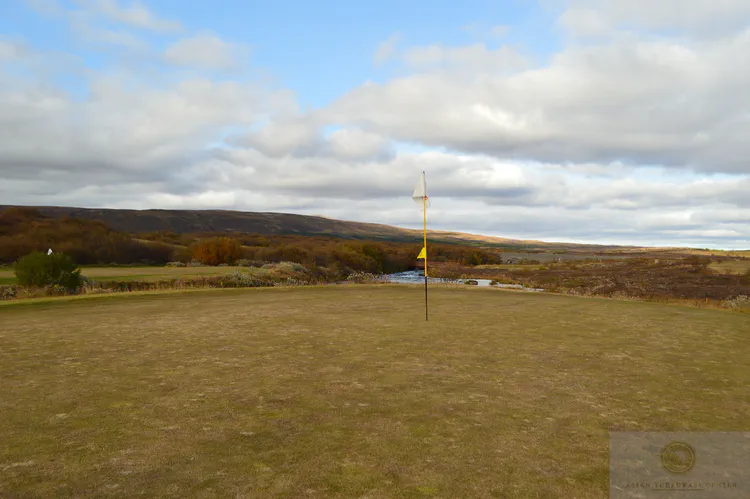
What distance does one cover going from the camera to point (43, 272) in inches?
856

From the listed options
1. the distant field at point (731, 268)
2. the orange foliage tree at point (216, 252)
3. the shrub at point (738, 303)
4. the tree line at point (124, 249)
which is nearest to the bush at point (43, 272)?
the tree line at point (124, 249)

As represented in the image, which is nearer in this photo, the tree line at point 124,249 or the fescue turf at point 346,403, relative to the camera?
the fescue turf at point 346,403

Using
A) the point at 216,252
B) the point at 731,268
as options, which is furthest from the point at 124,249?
the point at 731,268

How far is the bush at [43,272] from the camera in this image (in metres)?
Result: 21.6

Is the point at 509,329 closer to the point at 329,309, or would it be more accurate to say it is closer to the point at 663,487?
the point at 329,309

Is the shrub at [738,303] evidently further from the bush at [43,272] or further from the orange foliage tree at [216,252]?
the orange foliage tree at [216,252]

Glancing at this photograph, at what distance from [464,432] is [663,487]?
1.82m

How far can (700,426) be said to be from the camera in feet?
17.0

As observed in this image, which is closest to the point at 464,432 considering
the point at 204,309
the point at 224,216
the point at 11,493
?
the point at 11,493

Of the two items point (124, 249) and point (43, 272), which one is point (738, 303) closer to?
point (43, 272)

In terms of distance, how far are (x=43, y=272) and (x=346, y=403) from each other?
22.0 meters

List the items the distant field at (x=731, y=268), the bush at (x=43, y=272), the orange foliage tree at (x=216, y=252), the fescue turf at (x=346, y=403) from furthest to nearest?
1. the orange foliage tree at (x=216, y=252)
2. the distant field at (x=731, y=268)
3. the bush at (x=43, y=272)
4. the fescue turf at (x=346, y=403)

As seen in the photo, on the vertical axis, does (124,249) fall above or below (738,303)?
above

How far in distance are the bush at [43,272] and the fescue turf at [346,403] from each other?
419 inches
